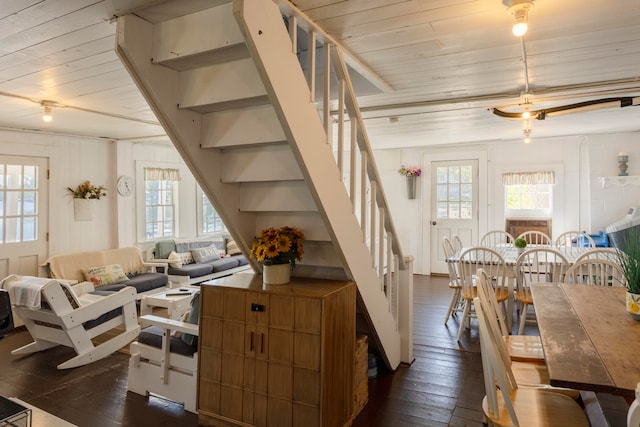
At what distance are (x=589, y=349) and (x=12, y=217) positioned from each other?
224 inches

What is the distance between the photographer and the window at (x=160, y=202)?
632 centimetres

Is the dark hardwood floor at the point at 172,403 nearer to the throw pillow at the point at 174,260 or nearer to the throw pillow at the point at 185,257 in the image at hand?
the throw pillow at the point at 174,260

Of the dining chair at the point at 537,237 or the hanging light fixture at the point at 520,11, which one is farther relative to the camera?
the dining chair at the point at 537,237

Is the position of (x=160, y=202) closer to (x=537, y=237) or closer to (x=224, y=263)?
(x=224, y=263)

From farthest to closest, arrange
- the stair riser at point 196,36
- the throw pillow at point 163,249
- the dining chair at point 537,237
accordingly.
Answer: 1. the throw pillow at point 163,249
2. the dining chair at point 537,237
3. the stair riser at point 196,36

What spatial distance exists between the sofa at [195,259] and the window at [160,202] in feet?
0.91

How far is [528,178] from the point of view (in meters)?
6.50

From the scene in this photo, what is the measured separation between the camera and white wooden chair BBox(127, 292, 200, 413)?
105 inches

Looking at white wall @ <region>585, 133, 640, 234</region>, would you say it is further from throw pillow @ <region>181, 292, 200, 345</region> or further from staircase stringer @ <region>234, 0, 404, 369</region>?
throw pillow @ <region>181, 292, 200, 345</region>

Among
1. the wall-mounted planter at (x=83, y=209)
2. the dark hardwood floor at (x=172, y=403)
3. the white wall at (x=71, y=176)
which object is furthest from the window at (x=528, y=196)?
the wall-mounted planter at (x=83, y=209)

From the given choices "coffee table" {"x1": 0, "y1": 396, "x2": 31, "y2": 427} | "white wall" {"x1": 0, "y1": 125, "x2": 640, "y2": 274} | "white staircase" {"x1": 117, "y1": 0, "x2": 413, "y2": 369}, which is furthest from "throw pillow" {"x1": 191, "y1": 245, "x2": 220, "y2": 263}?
"coffee table" {"x1": 0, "y1": 396, "x2": 31, "y2": 427}

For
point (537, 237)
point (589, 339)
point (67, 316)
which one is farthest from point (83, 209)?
point (537, 237)

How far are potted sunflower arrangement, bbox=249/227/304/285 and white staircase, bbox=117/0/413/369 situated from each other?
0.13 metres

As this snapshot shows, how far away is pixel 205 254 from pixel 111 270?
5.30 feet
